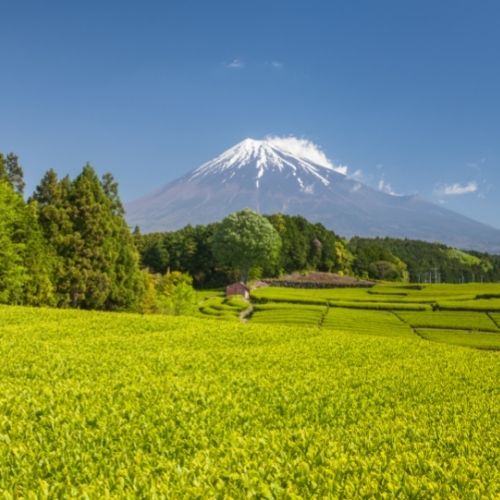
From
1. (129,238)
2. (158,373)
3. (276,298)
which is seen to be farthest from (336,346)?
(276,298)

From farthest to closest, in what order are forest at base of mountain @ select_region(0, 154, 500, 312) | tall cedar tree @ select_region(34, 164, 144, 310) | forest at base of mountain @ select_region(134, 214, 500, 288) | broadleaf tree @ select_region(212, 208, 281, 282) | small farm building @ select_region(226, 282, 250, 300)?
forest at base of mountain @ select_region(134, 214, 500, 288) → broadleaf tree @ select_region(212, 208, 281, 282) → small farm building @ select_region(226, 282, 250, 300) → tall cedar tree @ select_region(34, 164, 144, 310) → forest at base of mountain @ select_region(0, 154, 500, 312)

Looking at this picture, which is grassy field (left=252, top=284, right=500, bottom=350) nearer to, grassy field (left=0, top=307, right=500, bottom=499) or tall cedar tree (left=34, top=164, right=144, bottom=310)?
tall cedar tree (left=34, top=164, right=144, bottom=310)

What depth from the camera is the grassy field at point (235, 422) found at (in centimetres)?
552

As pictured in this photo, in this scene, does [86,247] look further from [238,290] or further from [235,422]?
[235,422]

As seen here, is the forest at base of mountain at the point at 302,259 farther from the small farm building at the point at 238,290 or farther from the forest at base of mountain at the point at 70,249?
the forest at base of mountain at the point at 70,249

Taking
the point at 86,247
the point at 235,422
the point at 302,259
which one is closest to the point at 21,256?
the point at 86,247

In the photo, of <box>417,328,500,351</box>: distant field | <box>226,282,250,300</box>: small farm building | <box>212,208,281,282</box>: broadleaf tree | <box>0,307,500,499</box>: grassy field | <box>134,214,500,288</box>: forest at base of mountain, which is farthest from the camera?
<box>134,214,500,288</box>: forest at base of mountain

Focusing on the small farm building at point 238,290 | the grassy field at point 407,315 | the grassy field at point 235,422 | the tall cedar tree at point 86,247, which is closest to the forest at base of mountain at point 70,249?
the tall cedar tree at point 86,247

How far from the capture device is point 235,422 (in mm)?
8469

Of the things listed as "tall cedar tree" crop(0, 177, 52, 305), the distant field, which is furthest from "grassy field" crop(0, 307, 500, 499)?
"tall cedar tree" crop(0, 177, 52, 305)

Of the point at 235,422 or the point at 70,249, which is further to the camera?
the point at 70,249

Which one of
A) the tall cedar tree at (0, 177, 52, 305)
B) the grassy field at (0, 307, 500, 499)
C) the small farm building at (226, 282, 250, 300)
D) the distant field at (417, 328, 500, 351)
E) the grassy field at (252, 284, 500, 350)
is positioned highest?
the tall cedar tree at (0, 177, 52, 305)

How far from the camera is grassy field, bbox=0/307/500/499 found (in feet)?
18.1

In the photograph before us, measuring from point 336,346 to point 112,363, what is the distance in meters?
9.39
